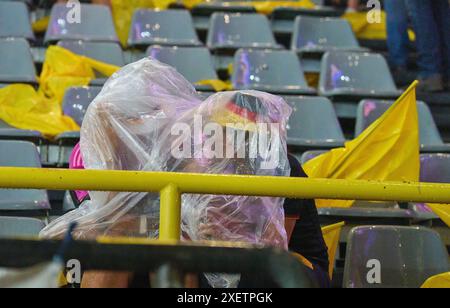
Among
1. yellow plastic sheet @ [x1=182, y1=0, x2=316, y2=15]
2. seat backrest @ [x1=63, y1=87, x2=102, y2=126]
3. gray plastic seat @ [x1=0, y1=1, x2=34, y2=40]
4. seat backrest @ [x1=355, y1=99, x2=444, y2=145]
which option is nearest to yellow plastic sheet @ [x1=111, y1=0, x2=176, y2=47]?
yellow plastic sheet @ [x1=182, y1=0, x2=316, y2=15]

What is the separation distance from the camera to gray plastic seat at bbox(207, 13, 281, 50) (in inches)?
241

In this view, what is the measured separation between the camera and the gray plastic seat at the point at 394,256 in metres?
3.47

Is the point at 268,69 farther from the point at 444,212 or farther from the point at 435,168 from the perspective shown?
the point at 444,212

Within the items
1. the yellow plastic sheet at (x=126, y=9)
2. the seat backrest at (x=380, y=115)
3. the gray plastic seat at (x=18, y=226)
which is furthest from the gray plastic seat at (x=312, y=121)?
the gray plastic seat at (x=18, y=226)

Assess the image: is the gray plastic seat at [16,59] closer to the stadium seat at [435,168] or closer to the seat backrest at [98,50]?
the seat backrest at [98,50]

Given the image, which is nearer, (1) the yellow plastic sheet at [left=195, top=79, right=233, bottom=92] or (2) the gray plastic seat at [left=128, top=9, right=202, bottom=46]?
(1) the yellow plastic sheet at [left=195, top=79, right=233, bottom=92]

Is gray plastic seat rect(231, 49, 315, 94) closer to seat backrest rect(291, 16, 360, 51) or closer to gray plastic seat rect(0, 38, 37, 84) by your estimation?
seat backrest rect(291, 16, 360, 51)

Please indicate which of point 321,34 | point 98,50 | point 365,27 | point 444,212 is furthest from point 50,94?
point 365,27

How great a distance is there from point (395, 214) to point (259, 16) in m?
2.42

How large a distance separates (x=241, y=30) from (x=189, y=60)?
2.29 ft

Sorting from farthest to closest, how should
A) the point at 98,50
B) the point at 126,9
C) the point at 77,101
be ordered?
the point at 126,9, the point at 98,50, the point at 77,101

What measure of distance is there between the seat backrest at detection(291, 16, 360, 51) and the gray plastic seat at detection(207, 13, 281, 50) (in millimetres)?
169

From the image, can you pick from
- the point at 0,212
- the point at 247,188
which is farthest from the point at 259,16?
the point at 247,188

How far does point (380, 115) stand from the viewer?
5.04 m
